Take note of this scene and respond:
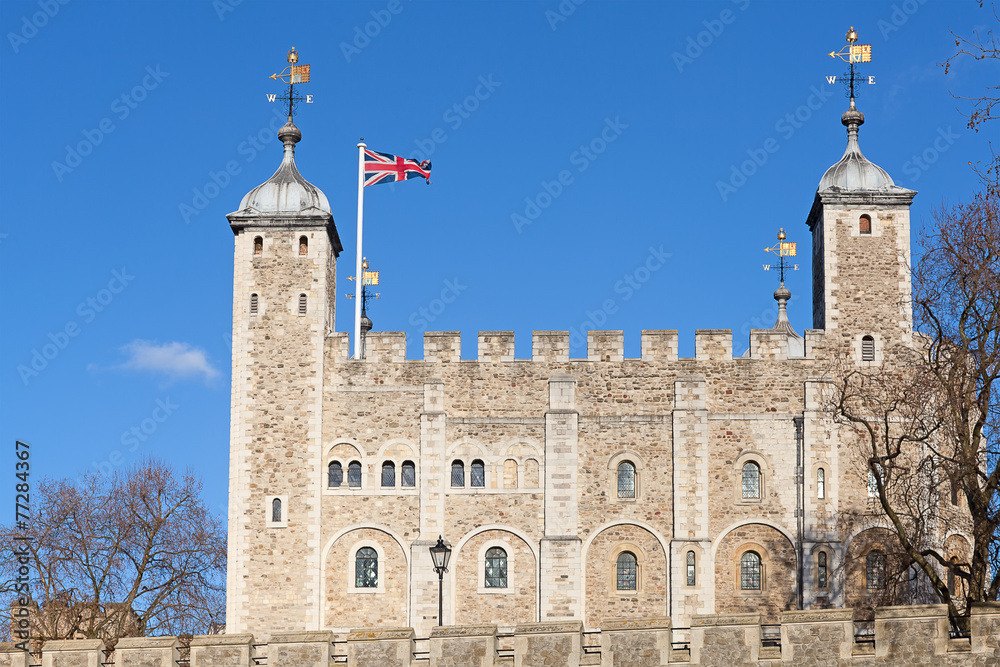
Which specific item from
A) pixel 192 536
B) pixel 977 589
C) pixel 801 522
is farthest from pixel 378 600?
pixel 977 589

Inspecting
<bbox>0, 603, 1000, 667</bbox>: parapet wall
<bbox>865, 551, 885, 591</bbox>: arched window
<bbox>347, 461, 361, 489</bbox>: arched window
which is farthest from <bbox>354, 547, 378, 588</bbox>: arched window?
<bbox>0, 603, 1000, 667</bbox>: parapet wall

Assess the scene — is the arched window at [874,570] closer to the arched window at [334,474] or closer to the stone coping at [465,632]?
the arched window at [334,474]

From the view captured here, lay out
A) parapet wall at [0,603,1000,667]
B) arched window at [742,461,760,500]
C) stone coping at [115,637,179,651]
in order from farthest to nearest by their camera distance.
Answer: arched window at [742,461,760,500] < stone coping at [115,637,179,651] < parapet wall at [0,603,1000,667]

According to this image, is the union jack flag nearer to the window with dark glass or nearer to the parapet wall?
the window with dark glass

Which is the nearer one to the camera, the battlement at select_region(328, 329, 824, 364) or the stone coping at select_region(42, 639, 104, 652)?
the stone coping at select_region(42, 639, 104, 652)

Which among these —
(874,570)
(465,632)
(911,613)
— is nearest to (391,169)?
(874,570)

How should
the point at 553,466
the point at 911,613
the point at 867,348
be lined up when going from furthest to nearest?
the point at 867,348 < the point at 553,466 < the point at 911,613

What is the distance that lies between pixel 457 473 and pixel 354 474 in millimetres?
2776

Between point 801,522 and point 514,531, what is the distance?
7582 mm

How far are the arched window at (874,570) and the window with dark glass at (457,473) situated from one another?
10.8 meters

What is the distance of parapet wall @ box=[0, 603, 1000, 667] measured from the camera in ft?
82.1

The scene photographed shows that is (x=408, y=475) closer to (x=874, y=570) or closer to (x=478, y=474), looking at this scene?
(x=478, y=474)

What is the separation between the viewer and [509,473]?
135ft

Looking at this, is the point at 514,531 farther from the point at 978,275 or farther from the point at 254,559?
the point at 978,275
